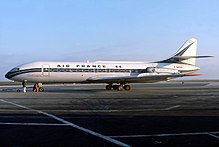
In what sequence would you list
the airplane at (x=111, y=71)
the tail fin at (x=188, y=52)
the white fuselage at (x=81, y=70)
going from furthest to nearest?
the tail fin at (x=188, y=52) < the airplane at (x=111, y=71) < the white fuselage at (x=81, y=70)

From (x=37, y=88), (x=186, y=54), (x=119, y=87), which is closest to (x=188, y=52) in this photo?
(x=186, y=54)

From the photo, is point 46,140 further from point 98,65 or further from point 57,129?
point 98,65

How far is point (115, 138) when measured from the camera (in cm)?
727

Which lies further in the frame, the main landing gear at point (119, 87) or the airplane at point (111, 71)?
the main landing gear at point (119, 87)

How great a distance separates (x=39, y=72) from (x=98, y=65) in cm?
738

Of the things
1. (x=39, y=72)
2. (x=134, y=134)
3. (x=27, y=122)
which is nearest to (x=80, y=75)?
(x=39, y=72)

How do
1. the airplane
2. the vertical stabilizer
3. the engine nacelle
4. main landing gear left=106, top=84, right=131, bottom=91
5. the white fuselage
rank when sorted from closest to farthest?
the white fuselage, the airplane, main landing gear left=106, top=84, right=131, bottom=91, the engine nacelle, the vertical stabilizer

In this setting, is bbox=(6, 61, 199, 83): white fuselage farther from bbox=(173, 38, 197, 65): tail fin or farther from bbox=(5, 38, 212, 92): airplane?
bbox=(173, 38, 197, 65): tail fin

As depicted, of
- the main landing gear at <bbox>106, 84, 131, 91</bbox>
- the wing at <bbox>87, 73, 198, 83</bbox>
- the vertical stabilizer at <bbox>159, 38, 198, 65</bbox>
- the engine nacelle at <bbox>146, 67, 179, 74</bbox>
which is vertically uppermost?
the vertical stabilizer at <bbox>159, 38, 198, 65</bbox>

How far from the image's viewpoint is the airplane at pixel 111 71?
32412 mm

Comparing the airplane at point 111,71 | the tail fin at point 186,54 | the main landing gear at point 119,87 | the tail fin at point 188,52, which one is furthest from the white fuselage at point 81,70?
the main landing gear at point 119,87

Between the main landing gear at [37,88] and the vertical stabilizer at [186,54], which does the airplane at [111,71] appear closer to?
the vertical stabilizer at [186,54]

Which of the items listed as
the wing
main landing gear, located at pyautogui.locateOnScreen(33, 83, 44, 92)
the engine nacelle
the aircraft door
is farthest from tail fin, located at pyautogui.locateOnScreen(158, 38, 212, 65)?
main landing gear, located at pyautogui.locateOnScreen(33, 83, 44, 92)

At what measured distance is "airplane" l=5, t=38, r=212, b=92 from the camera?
32412mm
